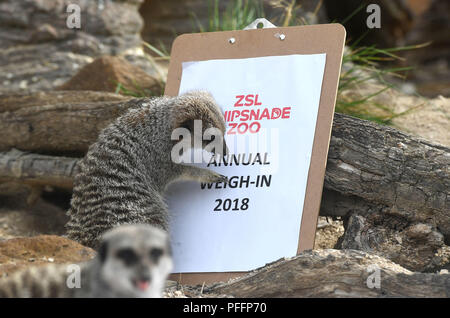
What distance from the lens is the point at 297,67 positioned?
3.67 metres

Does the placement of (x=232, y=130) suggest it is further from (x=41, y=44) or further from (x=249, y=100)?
(x=41, y=44)

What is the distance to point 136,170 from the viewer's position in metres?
3.44

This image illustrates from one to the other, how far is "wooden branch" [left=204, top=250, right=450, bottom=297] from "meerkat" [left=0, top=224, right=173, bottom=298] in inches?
35.5

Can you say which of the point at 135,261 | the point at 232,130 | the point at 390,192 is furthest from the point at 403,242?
the point at 135,261

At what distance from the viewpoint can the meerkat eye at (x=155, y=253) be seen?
1729 mm

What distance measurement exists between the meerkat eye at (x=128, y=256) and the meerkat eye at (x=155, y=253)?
5cm

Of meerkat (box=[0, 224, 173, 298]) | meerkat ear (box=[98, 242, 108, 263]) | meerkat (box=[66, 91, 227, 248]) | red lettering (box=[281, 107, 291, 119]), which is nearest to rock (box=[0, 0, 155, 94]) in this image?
meerkat (box=[66, 91, 227, 248])

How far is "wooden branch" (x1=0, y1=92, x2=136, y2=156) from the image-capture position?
453 centimetres

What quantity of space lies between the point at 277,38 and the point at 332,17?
21.7 ft

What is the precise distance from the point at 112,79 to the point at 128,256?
13.5 feet

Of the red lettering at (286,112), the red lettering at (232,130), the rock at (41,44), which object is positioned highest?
the rock at (41,44)

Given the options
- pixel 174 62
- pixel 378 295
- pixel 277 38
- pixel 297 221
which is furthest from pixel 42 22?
pixel 378 295

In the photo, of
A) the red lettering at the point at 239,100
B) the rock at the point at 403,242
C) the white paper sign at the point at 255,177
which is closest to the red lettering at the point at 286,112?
the white paper sign at the point at 255,177

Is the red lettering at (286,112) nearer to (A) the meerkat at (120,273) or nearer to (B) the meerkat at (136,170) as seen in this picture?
(B) the meerkat at (136,170)
